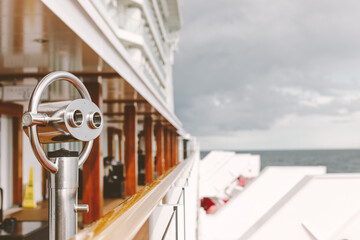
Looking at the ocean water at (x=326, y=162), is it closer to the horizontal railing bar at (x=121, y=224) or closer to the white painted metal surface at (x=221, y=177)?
the white painted metal surface at (x=221, y=177)

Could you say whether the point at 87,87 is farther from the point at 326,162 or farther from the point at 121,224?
the point at 326,162

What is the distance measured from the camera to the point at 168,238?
2.06 m

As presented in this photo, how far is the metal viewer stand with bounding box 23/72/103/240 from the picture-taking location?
1.33m

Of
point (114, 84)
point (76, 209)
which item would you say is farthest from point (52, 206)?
point (114, 84)

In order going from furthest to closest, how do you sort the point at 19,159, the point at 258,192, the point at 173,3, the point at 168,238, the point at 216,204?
the point at 173,3, the point at 216,204, the point at 19,159, the point at 258,192, the point at 168,238

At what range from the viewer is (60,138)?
142 cm

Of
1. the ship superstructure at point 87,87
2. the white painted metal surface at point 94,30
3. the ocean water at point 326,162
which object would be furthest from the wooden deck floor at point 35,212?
the ocean water at point 326,162

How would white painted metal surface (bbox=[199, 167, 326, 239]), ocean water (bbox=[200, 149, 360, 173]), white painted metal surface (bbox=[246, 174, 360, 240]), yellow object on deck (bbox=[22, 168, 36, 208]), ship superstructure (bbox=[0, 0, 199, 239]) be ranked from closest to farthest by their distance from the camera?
1. ship superstructure (bbox=[0, 0, 199, 239])
2. white painted metal surface (bbox=[246, 174, 360, 240])
3. white painted metal surface (bbox=[199, 167, 326, 239])
4. yellow object on deck (bbox=[22, 168, 36, 208])
5. ocean water (bbox=[200, 149, 360, 173])

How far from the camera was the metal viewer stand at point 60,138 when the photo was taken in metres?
1.33

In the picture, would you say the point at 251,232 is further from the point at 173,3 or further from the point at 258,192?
the point at 173,3

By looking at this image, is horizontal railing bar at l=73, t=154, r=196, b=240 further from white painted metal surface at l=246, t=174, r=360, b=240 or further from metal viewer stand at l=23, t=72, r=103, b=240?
white painted metal surface at l=246, t=174, r=360, b=240

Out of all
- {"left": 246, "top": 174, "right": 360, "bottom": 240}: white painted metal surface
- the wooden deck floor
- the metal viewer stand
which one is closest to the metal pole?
the metal viewer stand

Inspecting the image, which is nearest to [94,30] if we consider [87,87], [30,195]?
[87,87]

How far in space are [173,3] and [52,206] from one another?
48933 mm
